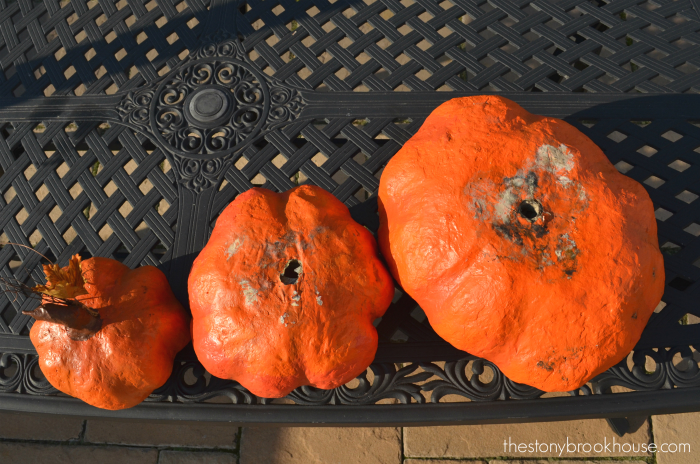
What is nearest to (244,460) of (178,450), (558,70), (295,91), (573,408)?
(178,450)

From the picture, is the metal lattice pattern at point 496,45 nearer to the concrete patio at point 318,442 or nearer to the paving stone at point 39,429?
the concrete patio at point 318,442

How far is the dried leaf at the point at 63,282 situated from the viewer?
4.12 ft

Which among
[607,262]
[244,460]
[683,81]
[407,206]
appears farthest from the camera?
[244,460]

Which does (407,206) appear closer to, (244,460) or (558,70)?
(558,70)

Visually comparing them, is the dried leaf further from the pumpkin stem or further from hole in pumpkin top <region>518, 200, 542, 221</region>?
hole in pumpkin top <region>518, 200, 542, 221</region>

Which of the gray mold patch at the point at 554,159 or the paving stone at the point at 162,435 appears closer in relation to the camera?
the gray mold patch at the point at 554,159

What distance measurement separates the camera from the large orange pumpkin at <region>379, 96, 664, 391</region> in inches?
46.3

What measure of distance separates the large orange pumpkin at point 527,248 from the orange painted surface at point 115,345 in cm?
84

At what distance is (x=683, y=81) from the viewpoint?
73.3 inches

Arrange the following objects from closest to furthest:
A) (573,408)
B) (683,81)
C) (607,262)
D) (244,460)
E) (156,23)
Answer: (607,262) → (573,408) → (683,81) → (156,23) → (244,460)

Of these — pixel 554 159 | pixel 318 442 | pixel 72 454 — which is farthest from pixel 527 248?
pixel 72 454

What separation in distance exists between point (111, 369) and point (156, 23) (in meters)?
1.64

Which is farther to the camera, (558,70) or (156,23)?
(156,23)

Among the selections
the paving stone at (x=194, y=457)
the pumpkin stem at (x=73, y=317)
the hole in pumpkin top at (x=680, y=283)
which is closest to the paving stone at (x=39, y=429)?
the paving stone at (x=194, y=457)
